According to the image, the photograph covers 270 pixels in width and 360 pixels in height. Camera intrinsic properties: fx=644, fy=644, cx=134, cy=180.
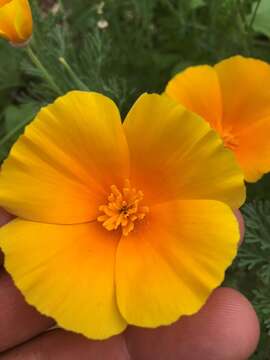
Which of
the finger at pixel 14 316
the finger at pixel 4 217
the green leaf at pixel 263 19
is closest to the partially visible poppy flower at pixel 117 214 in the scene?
the finger at pixel 4 217

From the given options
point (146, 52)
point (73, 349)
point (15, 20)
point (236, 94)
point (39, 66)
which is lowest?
point (73, 349)

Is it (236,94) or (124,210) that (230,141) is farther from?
(124,210)

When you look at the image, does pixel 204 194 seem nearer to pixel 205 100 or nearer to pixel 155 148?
pixel 155 148

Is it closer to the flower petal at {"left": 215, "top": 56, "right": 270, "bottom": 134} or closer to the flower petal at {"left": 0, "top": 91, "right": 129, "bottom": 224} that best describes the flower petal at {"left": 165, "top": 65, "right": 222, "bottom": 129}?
the flower petal at {"left": 215, "top": 56, "right": 270, "bottom": 134}

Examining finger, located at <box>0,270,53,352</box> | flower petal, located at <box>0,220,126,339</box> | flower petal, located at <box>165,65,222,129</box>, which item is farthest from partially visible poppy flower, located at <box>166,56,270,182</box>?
finger, located at <box>0,270,53,352</box>

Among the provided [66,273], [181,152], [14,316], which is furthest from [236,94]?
[14,316]

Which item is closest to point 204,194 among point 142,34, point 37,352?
point 37,352
